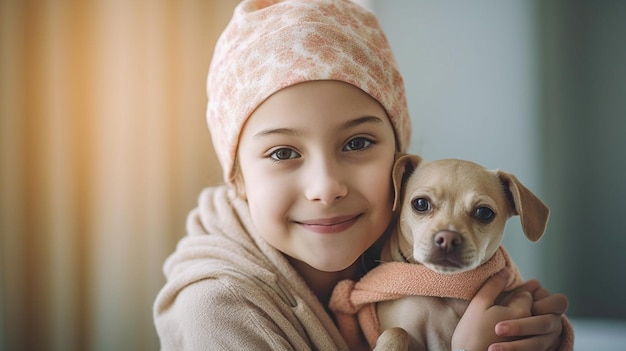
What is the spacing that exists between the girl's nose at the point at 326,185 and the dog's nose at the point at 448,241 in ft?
Result: 0.74

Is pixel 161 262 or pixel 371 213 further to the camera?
pixel 161 262

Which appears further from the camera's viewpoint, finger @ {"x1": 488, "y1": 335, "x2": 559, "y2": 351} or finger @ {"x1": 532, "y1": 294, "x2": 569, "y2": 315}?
finger @ {"x1": 532, "y1": 294, "x2": 569, "y2": 315}

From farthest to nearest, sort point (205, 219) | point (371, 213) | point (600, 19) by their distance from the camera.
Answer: point (600, 19)
point (205, 219)
point (371, 213)

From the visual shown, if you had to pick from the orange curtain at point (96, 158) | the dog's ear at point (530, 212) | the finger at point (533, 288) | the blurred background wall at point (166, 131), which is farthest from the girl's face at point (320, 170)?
the orange curtain at point (96, 158)

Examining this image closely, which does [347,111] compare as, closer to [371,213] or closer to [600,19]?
[371,213]

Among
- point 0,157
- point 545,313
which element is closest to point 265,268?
point 545,313

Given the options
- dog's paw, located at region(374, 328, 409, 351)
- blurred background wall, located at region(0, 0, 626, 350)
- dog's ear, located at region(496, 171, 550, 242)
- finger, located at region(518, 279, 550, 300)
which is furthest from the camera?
blurred background wall, located at region(0, 0, 626, 350)

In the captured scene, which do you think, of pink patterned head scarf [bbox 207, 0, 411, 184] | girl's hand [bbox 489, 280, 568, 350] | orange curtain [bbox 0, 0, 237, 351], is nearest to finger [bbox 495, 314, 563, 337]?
girl's hand [bbox 489, 280, 568, 350]

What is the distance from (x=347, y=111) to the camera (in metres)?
1.21

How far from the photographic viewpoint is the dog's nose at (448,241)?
3.70 ft

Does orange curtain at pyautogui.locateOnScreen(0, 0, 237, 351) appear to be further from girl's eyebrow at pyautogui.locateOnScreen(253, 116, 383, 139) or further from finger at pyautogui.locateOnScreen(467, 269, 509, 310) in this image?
finger at pyautogui.locateOnScreen(467, 269, 509, 310)

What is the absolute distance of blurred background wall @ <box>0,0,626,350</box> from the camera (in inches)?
88.0

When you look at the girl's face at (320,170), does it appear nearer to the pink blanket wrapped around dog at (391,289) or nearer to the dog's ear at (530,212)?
the pink blanket wrapped around dog at (391,289)

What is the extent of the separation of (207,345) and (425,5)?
1822mm
